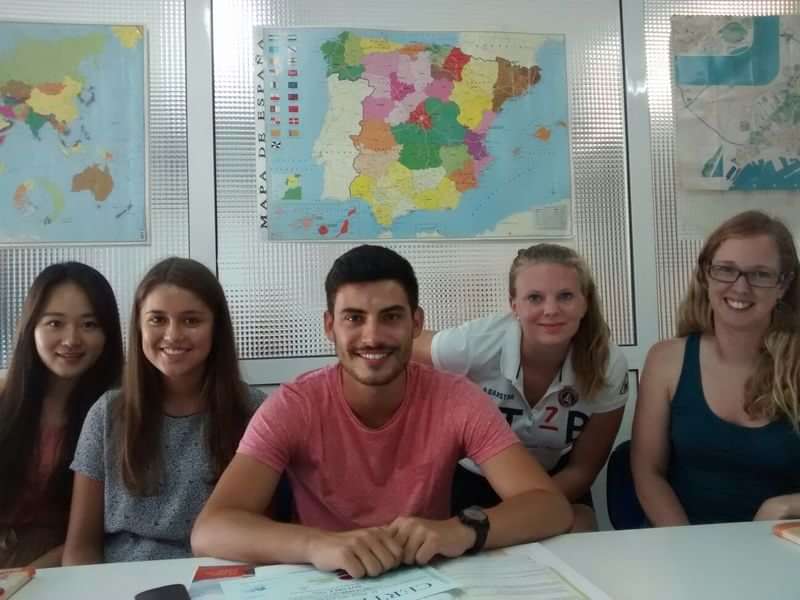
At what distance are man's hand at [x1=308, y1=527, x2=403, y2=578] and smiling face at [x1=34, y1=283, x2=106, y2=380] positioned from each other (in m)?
1.03

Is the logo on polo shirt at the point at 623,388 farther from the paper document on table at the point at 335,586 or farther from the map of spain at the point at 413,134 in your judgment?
the paper document on table at the point at 335,586

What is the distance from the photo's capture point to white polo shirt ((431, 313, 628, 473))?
1.73m

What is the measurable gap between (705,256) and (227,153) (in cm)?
154

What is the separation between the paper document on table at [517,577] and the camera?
815 mm

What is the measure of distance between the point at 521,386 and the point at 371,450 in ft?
2.01

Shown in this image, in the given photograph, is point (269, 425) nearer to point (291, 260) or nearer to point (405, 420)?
point (405, 420)

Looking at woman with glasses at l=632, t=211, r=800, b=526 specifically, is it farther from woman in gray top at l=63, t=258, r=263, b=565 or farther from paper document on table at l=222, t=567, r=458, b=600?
woman in gray top at l=63, t=258, r=263, b=565

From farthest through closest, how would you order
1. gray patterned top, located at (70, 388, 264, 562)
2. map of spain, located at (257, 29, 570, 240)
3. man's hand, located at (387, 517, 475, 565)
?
1. map of spain, located at (257, 29, 570, 240)
2. gray patterned top, located at (70, 388, 264, 562)
3. man's hand, located at (387, 517, 475, 565)

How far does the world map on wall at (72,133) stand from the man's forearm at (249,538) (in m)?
1.30

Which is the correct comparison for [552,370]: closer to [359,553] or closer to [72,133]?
[359,553]

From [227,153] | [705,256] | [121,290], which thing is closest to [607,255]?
[705,256]

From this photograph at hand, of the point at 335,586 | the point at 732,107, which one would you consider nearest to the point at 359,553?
the point at 335,586

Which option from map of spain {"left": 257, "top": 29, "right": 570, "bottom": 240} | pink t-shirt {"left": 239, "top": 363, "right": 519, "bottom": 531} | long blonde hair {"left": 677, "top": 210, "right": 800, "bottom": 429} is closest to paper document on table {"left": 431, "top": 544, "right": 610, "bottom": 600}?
pink t-shirt {"left": 239, "top": 363, "right": 519, "bottom": 531}

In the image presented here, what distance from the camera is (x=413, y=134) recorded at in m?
2.17
